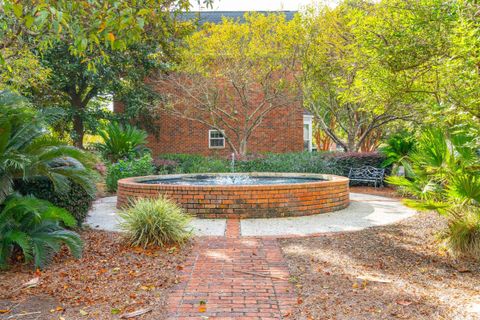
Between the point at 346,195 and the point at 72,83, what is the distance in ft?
42.9

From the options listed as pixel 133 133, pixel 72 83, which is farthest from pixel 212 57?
pixel 72 83

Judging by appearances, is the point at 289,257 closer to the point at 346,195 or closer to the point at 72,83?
the point at 346,195

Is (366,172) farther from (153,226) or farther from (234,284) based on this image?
(234,284)

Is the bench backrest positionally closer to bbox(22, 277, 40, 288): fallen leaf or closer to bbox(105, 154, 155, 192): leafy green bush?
bbox(105, 154, 155, 192): leafy green bush

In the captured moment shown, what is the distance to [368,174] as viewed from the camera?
15.1m

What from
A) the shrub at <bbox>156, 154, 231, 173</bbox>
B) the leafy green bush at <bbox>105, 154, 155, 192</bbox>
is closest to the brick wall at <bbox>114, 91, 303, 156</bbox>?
the shrub at <bbox>156, 154, 231, 173</bbox>

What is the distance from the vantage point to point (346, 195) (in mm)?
9695

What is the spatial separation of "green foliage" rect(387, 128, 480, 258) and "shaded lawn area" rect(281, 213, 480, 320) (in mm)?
367

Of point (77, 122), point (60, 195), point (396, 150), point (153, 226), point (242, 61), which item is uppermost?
point (242, 61)

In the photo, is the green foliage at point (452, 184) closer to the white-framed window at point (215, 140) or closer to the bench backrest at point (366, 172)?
the bench backrest at point (366, 172)

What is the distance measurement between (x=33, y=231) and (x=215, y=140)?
1573 centimetres

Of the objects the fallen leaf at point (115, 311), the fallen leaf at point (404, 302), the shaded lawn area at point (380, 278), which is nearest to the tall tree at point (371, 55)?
the shaded lawn area at point (380, 278)

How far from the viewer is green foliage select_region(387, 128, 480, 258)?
5.18 metres

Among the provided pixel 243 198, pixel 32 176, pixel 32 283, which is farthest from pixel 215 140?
pixel 32 283
